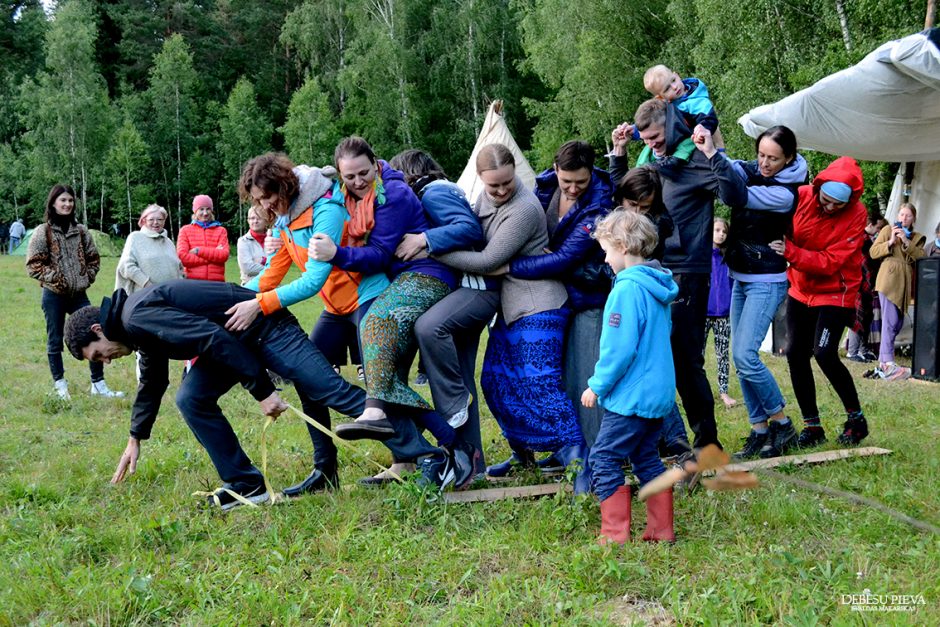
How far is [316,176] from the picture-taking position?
4281 millimetres

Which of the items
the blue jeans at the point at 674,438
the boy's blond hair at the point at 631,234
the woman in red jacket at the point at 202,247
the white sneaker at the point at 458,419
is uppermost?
the boy's blond hair at the point at 631,234

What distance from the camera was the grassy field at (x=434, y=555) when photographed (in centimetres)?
311

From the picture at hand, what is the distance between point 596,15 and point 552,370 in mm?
22075

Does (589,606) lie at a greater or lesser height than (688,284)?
lesser

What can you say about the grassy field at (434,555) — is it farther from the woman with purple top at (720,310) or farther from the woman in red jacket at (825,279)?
the woman with purple top at (720,310)

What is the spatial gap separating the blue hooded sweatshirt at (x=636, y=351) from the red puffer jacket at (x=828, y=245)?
1.90 m

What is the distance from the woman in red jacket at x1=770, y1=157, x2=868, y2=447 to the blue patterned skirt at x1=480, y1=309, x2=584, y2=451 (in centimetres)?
169

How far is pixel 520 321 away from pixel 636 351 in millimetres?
990

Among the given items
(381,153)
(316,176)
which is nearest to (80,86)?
(381,153)

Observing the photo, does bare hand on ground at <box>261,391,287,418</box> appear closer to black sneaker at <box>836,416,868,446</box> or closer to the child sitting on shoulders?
the child sitting on shoulders

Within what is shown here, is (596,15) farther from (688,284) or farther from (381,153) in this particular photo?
(688,284)

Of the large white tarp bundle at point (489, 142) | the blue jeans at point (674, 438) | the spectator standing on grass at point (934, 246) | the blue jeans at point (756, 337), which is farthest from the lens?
the large white tarp bundle at point (489, 142)

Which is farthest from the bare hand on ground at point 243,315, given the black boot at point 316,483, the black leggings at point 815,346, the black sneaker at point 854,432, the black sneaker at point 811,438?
the black sneaker at point 854,432

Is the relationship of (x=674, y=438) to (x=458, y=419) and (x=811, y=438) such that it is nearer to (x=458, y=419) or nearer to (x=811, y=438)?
(x=811, y=438)
